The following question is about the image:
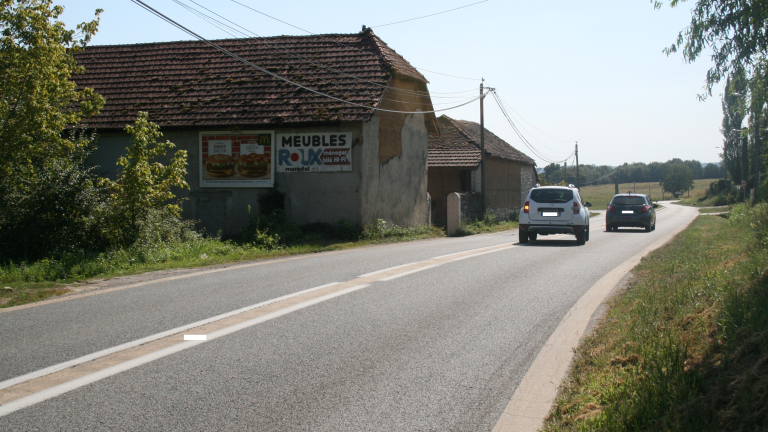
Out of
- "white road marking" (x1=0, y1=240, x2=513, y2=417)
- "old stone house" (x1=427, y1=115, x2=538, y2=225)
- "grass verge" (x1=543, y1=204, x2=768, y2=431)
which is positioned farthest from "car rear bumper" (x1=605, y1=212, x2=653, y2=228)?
"white road marking" (x1=0, y1=240, x2=513, y2=417)

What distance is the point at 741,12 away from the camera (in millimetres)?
7016

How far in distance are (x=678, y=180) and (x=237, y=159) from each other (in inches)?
5206

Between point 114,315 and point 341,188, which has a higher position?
point 341,188

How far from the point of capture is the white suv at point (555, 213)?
16.9 metres

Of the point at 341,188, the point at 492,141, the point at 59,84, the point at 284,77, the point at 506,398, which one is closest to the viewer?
the point at 506,398

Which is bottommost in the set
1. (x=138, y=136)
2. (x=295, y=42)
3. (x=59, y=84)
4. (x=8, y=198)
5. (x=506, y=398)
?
(x=506, y=398)

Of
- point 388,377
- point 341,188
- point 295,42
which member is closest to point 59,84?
point 341,188

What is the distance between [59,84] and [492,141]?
32.0 meters

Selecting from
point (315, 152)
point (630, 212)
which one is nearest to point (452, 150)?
point (630, 212)

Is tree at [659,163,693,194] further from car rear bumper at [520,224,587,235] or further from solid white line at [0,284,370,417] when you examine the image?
solid white line at [0,284,370,417]

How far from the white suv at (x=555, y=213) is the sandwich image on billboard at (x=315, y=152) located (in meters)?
5.99

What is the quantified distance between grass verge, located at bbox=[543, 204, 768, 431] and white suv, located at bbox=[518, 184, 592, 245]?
9.78 metres

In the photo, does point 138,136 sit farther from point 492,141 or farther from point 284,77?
point 492,141

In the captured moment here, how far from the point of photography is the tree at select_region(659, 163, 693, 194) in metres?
131
